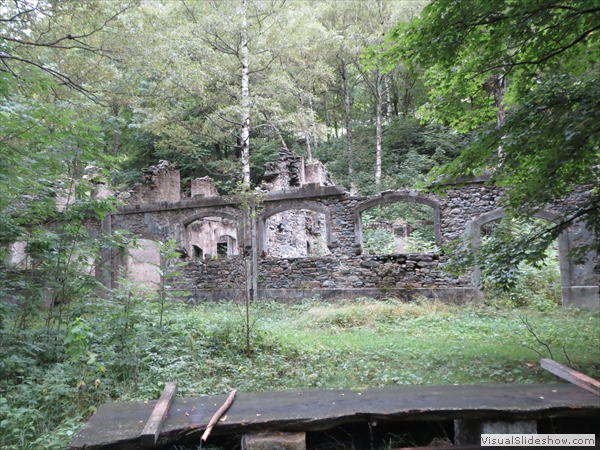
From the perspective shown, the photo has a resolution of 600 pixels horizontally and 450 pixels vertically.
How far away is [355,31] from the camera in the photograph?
64.9ft

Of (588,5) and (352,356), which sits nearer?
(588,5)

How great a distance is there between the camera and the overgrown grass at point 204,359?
3852mm

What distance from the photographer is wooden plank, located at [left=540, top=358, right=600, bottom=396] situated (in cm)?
340

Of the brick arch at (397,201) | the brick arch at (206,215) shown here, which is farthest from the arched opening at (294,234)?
the brick arch at (397,201)

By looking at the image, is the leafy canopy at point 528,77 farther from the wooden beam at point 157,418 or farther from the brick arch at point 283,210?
the brick arch at point 283,210

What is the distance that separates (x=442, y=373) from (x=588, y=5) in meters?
3.88

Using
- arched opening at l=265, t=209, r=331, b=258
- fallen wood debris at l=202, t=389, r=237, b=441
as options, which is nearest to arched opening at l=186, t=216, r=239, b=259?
arched opening at l=265, t=209, r=331, b=258

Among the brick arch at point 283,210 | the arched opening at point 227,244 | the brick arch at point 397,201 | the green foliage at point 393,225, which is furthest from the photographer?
the arched opening at point 227,244

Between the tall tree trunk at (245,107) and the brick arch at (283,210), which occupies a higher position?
the tall tree trunk at (245,107)

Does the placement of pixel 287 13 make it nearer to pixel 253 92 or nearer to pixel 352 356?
pixel 253 92

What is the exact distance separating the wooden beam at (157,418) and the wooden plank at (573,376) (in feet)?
11.4

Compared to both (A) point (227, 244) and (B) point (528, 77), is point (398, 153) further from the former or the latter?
(B) point (528, 77)

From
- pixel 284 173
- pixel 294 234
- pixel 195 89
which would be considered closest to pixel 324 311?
pixel 284 173

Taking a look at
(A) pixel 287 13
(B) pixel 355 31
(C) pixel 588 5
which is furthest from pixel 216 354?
(B) pixel 355 31
